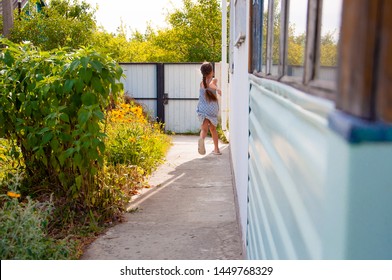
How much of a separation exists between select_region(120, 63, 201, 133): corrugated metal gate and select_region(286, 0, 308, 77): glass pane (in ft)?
38.9

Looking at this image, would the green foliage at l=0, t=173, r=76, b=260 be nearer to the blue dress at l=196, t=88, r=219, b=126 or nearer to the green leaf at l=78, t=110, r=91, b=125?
the green leaf at l=78, t=110, r=91, b=125

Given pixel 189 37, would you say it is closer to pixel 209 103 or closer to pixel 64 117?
pixel 209 103

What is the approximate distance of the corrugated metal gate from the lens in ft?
45.1

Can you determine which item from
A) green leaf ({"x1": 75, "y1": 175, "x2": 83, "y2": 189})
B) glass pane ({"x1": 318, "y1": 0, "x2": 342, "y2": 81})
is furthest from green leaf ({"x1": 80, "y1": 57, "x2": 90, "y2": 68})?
glass pane ({"x1": 318, "y1": 0, "x2": 342, "y2": 81})

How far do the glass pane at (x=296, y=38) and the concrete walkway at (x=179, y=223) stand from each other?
2.75 m

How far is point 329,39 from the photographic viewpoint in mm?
1169

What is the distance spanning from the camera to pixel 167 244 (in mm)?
4621

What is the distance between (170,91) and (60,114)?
360 inches

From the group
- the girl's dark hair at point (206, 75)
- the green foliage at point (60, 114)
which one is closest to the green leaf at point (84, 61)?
the green foliage at point (60, 114)

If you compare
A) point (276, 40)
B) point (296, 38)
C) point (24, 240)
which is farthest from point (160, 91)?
point (296, 38)

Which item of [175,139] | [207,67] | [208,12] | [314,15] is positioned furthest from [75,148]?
[208,12]

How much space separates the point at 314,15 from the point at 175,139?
1103cm

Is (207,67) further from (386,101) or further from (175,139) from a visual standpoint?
(386,101)
